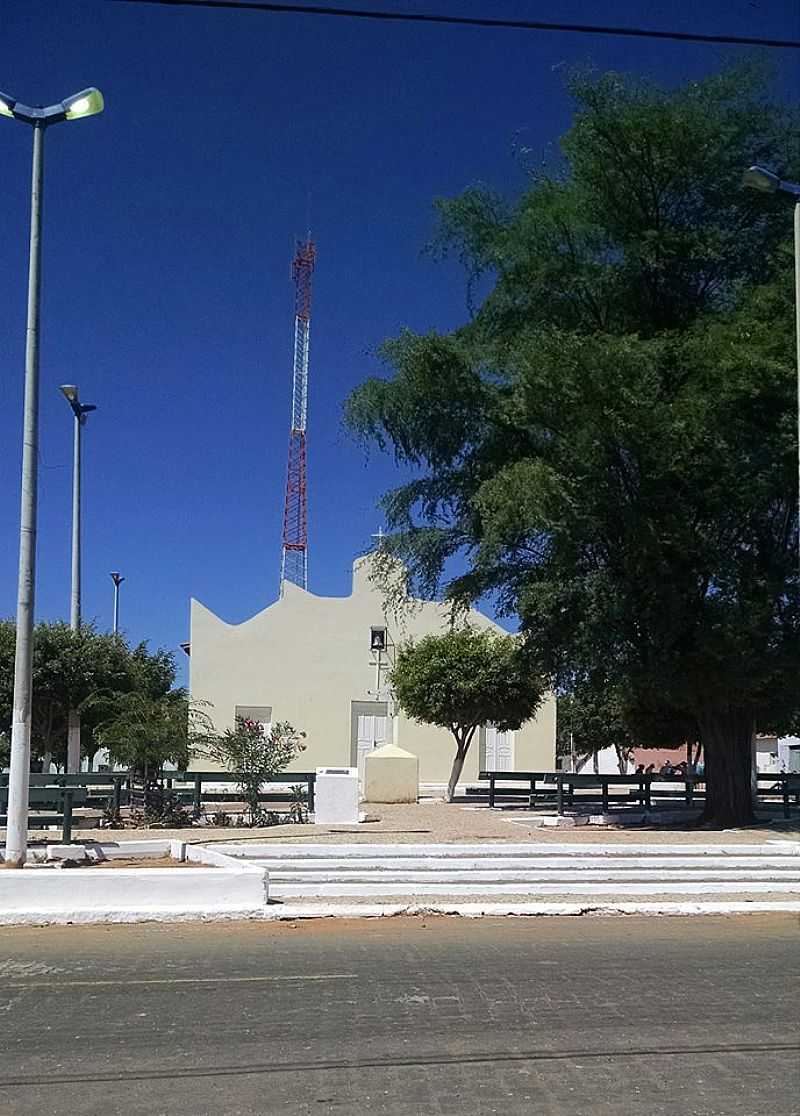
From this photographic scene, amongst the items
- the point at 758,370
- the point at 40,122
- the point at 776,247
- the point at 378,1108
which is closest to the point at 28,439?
the point at 40,122

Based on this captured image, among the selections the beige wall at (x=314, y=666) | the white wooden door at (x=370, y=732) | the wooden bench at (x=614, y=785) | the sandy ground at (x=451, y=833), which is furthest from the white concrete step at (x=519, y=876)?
the white wooden door at (x=370, y=732)

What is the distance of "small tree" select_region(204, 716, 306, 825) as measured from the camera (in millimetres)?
18766

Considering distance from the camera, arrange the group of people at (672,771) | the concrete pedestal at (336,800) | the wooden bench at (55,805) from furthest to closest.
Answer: the group of people at (672,771), the concrete pedestal at (336,800), the wooden bench at (55,805)

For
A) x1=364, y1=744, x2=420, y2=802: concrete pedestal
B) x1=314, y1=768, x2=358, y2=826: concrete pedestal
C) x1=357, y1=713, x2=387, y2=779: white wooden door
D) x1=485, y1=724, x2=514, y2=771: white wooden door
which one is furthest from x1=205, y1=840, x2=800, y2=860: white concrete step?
x1=485, y1=724, x2=514, y2=771: white wooden door

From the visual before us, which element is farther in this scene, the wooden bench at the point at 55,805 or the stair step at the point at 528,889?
the wooden bench at the point at 55,805

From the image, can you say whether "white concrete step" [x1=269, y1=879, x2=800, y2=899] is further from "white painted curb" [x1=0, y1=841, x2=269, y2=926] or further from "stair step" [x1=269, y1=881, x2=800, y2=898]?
"white painted curb" [x1=0, y1=841, x2=269, y2=926]

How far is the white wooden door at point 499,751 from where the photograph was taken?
124ft

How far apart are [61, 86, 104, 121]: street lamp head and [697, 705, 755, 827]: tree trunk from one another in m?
13.6

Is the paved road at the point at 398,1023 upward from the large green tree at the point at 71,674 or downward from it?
downward

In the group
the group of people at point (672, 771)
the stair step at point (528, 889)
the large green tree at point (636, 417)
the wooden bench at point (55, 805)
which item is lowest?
the group of people at point (672, 771)

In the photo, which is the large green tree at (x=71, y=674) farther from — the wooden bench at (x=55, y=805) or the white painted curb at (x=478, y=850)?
the white painted curb at (x=478, y=850)

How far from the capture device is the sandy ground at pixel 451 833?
1627 cm

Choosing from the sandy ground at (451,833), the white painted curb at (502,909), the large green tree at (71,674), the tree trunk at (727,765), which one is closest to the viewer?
the white painted curb at (502,909)

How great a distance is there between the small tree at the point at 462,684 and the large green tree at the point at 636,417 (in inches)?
276
